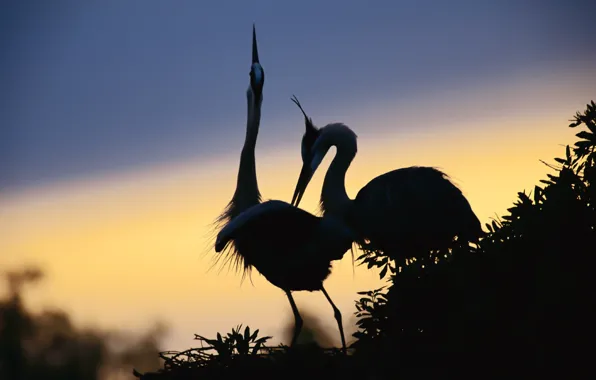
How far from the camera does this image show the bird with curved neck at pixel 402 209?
1196 cm

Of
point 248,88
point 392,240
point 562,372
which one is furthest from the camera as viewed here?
point 248,88

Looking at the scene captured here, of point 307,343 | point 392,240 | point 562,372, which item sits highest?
point 392,240

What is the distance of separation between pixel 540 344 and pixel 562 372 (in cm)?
24

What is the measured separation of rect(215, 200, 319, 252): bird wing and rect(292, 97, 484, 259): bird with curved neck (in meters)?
2.27

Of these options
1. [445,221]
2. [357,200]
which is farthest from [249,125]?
[445,221]

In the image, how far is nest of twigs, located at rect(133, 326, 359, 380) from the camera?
7.06 metres

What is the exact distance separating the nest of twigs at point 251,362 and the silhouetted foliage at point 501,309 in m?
0.01

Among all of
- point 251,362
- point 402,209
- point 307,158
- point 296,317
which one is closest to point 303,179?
point 307,158

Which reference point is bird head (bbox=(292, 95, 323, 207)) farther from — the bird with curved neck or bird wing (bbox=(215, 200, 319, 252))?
bird wing (bbox=(215, 200, 319, 252))

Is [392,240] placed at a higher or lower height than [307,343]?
higher

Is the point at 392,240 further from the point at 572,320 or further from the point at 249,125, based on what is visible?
the point at 572,320

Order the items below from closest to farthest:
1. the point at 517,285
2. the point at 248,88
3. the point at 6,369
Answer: the point at 517,285
the point at 248,88
the point at 6,369

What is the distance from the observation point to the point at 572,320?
21.8ft

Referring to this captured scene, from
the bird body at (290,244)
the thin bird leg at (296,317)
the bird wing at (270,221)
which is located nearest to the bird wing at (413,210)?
the bird body at (290,244)
